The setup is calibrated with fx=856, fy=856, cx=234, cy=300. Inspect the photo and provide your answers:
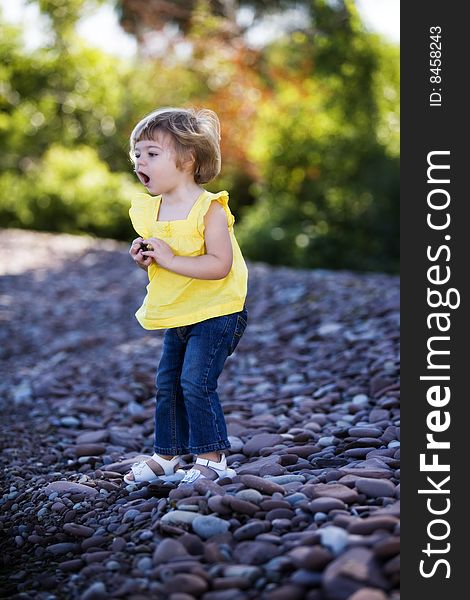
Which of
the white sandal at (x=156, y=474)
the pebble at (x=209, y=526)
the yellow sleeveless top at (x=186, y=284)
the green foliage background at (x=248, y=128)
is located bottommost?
the pebble at (x=209, y=526)

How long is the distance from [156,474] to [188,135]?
120 cm

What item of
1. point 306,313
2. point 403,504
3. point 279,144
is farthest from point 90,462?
point 279,144

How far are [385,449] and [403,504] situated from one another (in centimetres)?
76

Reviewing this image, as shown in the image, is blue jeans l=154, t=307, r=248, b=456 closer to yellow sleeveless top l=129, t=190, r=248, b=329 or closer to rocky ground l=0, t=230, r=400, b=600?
yellow sleeveless top l=129, t=190, r=248, b=329

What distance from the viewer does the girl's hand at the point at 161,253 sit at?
278cm

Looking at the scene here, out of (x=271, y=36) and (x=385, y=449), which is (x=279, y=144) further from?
(x=385, y=449)

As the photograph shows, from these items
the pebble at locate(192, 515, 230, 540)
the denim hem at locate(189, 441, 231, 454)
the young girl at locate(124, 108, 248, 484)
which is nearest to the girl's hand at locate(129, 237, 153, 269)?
the young girl at locate(124, 108, 248, 484)

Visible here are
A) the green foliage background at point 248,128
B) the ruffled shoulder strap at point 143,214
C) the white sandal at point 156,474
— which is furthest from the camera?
the green foliage background at point 248,128

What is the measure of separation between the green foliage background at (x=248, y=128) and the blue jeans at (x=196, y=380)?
690 centimetres

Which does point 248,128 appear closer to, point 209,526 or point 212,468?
point 212,468

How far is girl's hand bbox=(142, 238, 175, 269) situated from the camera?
9.12 ft

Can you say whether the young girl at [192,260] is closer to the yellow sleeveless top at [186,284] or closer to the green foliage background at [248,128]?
the yellow sleeveless top at [186,284]

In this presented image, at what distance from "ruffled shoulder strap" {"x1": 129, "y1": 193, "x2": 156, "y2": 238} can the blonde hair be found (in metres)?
0.15

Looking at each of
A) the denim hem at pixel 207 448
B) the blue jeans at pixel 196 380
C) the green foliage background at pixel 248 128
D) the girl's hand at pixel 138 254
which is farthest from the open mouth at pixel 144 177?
the green foliage background at pixel 248 128
